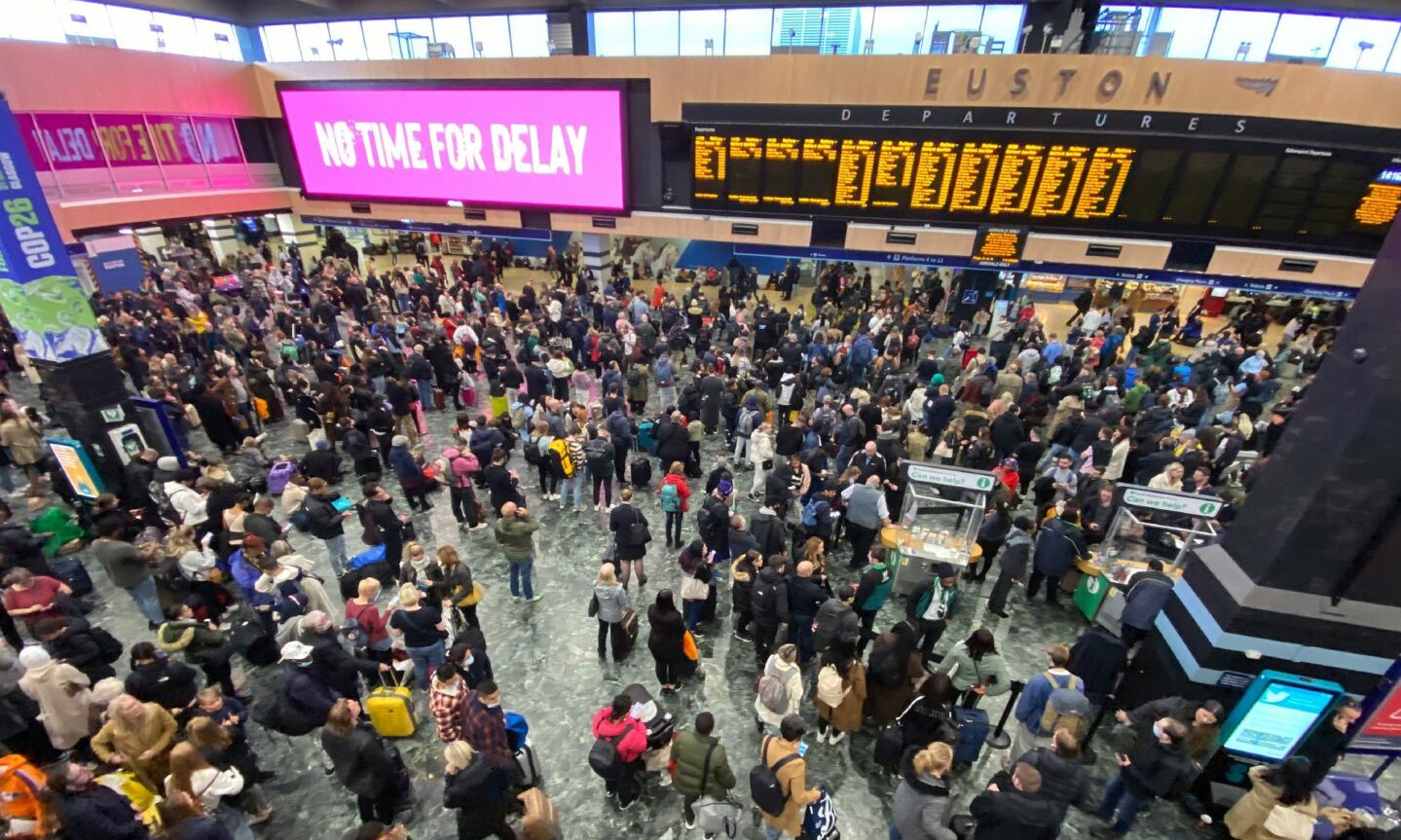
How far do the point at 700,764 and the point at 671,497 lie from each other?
396 centimetres

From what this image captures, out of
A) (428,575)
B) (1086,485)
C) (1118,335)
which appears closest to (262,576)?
(428,575)

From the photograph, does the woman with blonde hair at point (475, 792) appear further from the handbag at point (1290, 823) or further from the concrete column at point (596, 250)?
the concrete column at point (596, 250)

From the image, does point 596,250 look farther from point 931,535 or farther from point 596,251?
point 931,535

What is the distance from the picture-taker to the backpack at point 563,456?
29.2ft

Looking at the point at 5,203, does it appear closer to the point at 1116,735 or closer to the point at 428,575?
the point at 428,575

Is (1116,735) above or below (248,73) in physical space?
below

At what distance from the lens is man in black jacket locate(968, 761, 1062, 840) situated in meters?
4.15

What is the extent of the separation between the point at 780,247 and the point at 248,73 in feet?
56.1

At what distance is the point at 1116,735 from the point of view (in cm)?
518

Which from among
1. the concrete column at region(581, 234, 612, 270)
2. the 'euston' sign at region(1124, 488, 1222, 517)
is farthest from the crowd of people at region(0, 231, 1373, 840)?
the concrete column at region(581, 234, 612, 270)

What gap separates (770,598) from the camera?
631cm

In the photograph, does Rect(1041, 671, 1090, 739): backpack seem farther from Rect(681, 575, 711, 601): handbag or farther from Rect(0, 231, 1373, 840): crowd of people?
Rect(681, 575, 711, 601): handbag

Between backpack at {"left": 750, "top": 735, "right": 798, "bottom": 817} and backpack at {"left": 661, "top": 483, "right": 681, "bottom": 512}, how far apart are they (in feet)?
13.0

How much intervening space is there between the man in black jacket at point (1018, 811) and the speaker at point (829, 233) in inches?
503
